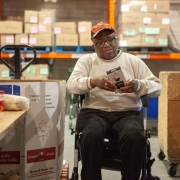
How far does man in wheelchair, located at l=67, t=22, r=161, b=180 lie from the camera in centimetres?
196

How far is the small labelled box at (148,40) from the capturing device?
5.17 m

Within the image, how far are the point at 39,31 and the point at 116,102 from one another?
353 cm

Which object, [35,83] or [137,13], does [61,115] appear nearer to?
[35,83]

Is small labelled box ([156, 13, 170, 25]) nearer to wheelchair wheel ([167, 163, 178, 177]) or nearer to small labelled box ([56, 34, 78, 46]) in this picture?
small labelled box ([56, 34, 78, 46])

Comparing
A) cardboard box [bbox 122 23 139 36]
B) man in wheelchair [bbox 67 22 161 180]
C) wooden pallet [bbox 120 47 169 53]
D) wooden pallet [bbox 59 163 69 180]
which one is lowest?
wooden pallet [bbox 59 163 69 180]

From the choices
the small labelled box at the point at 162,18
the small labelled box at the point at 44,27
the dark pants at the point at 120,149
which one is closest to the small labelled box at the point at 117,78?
the dark pants at the point at 120,149

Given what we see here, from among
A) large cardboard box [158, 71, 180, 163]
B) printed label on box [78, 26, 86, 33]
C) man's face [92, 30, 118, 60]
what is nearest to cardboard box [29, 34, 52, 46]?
printed label on box [78, 26, 86, 33]

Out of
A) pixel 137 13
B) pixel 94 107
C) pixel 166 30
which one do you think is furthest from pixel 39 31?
pixel 94 107

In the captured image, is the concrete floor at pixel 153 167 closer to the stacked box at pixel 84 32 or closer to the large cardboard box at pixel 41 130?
the large cardboard box at pixel 41 130

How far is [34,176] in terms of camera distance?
2.14 m

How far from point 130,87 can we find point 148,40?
3.19 meters

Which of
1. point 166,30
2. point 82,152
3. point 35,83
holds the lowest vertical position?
point 82,152

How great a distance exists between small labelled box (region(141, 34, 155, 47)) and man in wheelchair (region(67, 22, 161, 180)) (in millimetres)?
2795

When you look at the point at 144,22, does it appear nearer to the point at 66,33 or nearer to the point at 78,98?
the point at 66,33
